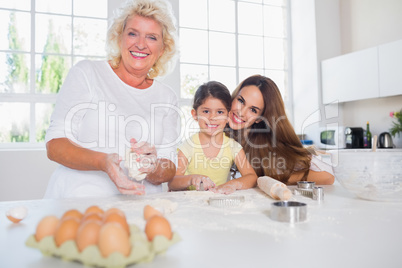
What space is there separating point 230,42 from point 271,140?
9.29 feet

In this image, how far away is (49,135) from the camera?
1.16 m

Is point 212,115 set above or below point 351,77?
below

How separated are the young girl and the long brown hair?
7 cm

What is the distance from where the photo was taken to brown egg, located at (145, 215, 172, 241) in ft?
1.50

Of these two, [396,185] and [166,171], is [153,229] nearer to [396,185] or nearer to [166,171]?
[396,185]

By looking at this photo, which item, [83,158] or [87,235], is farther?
[83,158]

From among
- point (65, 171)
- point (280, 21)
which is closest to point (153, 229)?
point (65, 171)

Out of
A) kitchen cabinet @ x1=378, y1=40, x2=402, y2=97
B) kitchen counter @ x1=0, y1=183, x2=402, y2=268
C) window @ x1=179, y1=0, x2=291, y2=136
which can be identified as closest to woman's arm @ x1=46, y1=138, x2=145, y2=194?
kitchen counter @ x1=0, y1=183, x2=402, y2=268

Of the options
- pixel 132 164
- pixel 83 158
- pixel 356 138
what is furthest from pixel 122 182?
pixel 356 138

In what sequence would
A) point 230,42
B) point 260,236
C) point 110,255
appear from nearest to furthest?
point 110,255
point 260,236
point 230,42

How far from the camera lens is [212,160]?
1771mm

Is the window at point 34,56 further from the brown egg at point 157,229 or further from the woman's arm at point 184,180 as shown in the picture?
the brown egg at point 157,229

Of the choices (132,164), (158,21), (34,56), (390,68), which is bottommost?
(132,164)

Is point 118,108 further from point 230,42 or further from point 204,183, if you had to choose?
point 230,42
